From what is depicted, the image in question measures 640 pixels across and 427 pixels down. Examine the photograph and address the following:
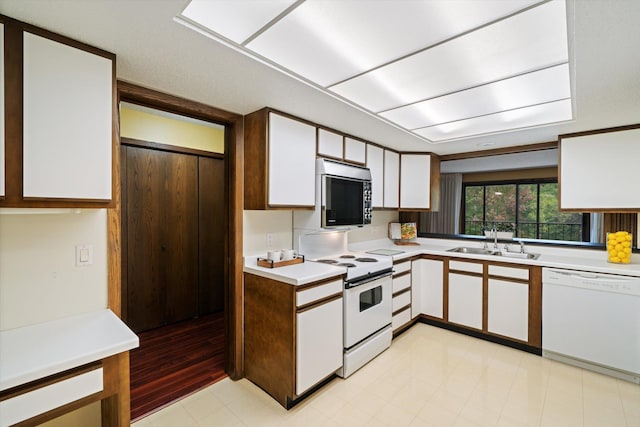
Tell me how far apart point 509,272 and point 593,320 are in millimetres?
712

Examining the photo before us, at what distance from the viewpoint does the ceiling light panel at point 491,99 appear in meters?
1.91

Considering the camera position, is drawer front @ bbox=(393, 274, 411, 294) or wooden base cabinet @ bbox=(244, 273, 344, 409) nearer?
wooden base cabinet @ bbox=(244, 273, 344, 409)

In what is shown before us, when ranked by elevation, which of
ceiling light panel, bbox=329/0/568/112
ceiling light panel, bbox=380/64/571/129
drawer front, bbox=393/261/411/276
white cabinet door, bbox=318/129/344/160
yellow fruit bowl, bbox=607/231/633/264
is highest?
ceiling light panel, bbox=329/0/568/112

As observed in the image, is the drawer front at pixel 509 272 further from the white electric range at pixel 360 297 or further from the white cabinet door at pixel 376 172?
the white cabinet door at pixel 376 172

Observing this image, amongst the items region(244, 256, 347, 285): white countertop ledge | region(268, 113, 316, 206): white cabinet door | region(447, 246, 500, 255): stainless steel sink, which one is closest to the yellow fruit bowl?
region(447, 246, 500, 255): stainless steel sink

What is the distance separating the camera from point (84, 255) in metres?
1.66

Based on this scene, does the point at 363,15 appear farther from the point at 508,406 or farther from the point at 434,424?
the point at 508,406

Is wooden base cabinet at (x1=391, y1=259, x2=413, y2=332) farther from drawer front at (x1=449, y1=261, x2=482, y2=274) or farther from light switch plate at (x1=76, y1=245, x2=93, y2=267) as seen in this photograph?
light switch plate at (x1=76, y1=245, x2=93, y2=267)

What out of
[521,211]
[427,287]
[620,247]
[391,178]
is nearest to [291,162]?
[391,178]

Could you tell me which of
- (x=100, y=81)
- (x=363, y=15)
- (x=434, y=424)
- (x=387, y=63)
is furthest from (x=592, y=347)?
(x=100, y=81)

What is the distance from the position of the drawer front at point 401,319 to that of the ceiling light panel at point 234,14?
9.36 ft

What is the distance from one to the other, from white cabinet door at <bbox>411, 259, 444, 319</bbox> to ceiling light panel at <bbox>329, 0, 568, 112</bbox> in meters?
2.04

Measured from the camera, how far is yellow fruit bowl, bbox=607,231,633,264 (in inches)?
107

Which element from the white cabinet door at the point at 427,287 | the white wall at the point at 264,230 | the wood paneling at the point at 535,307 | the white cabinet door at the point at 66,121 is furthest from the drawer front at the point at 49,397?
the wood paneling at the point at 535,307
